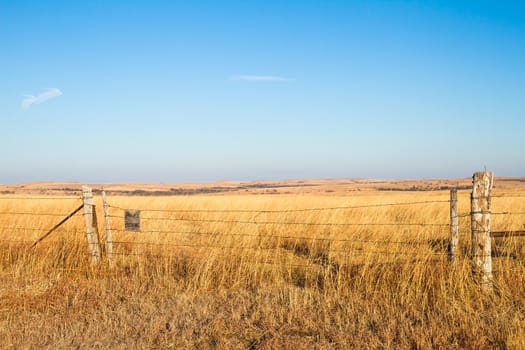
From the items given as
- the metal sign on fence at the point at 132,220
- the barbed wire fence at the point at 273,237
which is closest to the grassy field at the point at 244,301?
the barbed wire fence at the point at 273,237

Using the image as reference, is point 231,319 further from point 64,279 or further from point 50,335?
point 64,279

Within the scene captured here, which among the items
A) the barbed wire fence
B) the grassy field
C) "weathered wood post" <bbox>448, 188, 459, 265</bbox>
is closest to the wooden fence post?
the barbed wire fence

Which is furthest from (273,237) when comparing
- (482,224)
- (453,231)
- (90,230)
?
(482,224)

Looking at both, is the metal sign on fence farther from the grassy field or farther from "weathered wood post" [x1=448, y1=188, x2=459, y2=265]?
"weathered wood post" [x1=448, y1=188, x2=459, y2=265]

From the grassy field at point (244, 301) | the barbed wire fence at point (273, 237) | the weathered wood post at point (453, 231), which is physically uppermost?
the weathered wood post at point (453, 231)

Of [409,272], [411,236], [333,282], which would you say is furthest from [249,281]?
[411,236]

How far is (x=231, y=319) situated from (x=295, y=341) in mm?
959

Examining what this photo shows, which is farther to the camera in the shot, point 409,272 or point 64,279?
point 64,279

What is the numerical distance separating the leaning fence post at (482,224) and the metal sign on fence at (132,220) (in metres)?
5.33

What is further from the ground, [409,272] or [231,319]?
[409,272]

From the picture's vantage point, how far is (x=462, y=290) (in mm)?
5125

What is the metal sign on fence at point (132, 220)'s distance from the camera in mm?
7119

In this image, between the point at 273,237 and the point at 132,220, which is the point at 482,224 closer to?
the point at 273,237

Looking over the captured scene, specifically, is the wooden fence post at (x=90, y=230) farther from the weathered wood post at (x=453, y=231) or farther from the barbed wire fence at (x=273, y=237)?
the weathered wood post at (x=453, y=231)
